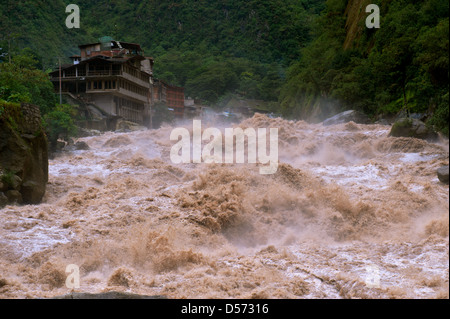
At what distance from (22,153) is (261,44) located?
165ft

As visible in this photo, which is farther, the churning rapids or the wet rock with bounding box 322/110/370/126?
the wet rock with bounding box 322/110/370/126

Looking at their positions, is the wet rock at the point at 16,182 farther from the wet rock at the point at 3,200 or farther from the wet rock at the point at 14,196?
the wet rock at the point at 3,200

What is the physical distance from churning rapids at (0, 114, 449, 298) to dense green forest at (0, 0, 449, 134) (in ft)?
14.9

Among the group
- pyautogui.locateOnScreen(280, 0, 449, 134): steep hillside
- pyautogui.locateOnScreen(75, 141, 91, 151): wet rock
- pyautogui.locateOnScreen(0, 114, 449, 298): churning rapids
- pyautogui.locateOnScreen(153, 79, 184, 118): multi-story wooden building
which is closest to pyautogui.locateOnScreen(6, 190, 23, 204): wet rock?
pyautogui.locateOnScreen(0, 114, 449, 298): churning rapids

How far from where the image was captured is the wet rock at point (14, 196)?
827cm

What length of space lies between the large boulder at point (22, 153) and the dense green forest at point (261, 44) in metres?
2.60

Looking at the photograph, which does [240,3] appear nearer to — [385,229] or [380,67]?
[380,67]

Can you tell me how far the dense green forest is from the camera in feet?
54.7

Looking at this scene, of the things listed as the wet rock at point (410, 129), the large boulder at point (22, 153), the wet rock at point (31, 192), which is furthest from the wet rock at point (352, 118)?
the wet rock at point (31, 192)

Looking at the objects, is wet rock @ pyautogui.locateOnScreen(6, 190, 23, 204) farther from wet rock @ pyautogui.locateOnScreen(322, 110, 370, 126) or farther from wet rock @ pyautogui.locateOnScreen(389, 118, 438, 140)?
wet rock @ pyautogui.locateOnScreen(322, 110, 370, 126)

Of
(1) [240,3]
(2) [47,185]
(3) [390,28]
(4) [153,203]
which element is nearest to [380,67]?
(3) [390,28]

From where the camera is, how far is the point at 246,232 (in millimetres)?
7426

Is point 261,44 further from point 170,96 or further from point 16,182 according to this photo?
point 16,182

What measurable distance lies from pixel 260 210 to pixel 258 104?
1465 inches
